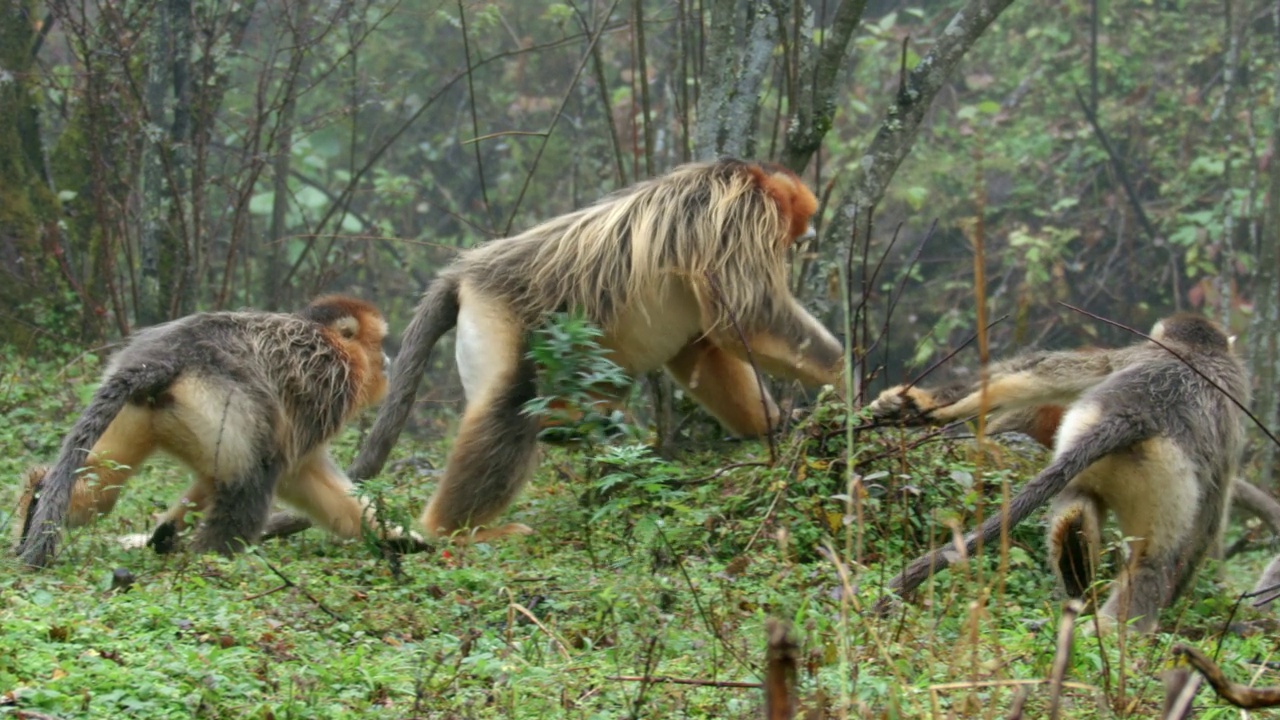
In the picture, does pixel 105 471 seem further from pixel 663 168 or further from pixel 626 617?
pixel 663 168

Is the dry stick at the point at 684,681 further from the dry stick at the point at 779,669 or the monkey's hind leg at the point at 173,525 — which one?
the monkey's hind leg at the point at 173,525

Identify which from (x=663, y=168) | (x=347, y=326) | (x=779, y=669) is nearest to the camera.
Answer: (x=779, y=669)

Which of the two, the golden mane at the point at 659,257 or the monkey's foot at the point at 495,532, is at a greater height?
the golden mane at the point at 659,257

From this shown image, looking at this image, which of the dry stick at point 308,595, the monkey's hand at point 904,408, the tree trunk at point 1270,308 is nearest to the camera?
the dry stick at point 308,595

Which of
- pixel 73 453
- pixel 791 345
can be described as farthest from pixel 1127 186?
pixel 73 453

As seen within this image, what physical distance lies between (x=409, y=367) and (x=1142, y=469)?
11.3ft

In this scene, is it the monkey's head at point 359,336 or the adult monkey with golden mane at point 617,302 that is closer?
the adult monkey with golden mane at point 617,302

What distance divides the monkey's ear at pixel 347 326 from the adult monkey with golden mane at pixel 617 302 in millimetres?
422

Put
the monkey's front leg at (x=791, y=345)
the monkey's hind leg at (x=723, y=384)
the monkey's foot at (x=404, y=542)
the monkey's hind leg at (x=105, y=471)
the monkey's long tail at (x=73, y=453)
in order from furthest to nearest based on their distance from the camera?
the monkey's hind leg at (x=723, y=384) → the monkey's front leg at (x=791, y=345) → the monkey's hind leg at (x=105, y=471) → the monkey's foot at (x=404, y=542) → the monkey's long tail at (x=73, y=453)

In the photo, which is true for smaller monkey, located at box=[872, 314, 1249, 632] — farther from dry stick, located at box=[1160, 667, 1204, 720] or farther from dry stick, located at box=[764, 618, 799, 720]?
dry stick, located at box=[764, 618, 799, 720]

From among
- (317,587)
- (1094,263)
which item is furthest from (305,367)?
(1094,263)

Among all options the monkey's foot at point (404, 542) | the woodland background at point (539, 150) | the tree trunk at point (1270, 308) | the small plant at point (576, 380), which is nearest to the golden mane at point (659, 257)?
the small plant at point (576, 380)

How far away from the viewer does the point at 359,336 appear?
6.54m

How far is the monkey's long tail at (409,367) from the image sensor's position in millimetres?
6676
